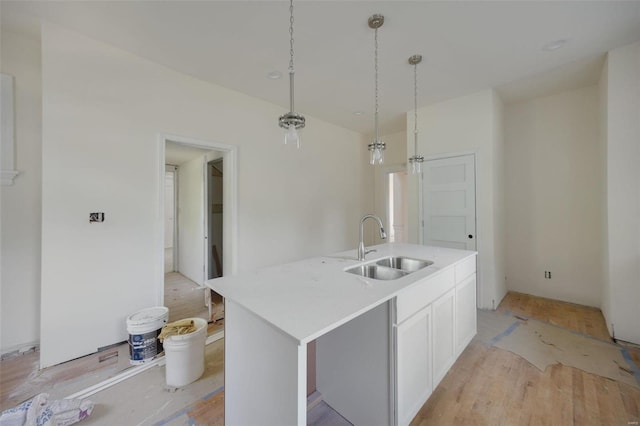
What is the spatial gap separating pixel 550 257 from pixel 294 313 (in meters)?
4.18

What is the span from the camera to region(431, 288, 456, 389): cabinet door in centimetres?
174

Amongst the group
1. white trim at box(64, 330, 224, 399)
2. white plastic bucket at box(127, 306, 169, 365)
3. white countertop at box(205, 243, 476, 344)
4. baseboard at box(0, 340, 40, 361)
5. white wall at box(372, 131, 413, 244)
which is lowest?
white trim at box(64, 330, 224, 399)

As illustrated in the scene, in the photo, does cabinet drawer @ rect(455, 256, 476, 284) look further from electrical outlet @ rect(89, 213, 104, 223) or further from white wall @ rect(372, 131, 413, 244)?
electrical outlet @ rect(89, 213, 104, 223)

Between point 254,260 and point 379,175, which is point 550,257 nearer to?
point 379,175

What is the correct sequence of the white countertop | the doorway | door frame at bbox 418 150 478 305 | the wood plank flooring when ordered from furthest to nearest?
door frame at bbox 418 150 478 305 → the doorway → the wood plank flooring → the white countertop

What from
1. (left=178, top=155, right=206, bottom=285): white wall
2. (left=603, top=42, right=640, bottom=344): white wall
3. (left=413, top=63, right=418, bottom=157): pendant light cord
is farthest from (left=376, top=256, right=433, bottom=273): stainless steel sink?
(left=178, top=155, right=206, bottom=285): white wall

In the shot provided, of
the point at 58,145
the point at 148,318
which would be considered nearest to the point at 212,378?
the point at 148,318

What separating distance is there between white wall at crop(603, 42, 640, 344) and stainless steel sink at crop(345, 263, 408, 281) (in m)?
2.30

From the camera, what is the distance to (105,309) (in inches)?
92.1

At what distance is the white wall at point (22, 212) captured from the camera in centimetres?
224

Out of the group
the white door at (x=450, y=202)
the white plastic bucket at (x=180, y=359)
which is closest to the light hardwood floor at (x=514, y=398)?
the white plastic bucket at (x=180, y=359)

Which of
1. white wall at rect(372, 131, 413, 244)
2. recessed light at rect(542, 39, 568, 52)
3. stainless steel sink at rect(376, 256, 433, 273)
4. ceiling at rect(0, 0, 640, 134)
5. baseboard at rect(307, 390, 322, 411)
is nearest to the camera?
baseboard at rect(307, 390, 322, 411)

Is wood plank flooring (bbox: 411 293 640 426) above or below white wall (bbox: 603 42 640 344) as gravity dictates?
below

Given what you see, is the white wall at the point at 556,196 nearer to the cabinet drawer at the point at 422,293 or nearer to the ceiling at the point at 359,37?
the ceiling at the point at 359,37
